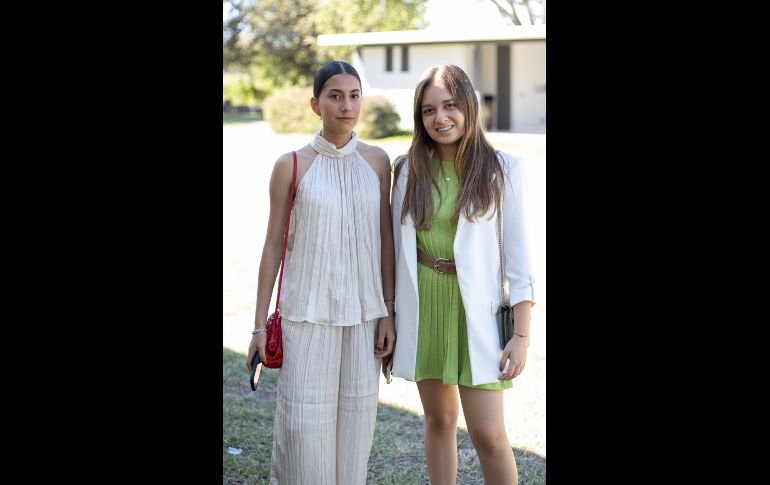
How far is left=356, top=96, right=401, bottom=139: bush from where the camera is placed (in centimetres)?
2483

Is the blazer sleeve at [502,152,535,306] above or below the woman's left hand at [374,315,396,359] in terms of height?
above

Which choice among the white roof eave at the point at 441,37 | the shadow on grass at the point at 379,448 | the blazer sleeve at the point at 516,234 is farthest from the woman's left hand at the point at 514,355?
the white roof eave at the point at 441,37

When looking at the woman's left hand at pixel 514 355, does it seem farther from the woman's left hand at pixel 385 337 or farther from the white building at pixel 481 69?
the white building at pixel 481 69

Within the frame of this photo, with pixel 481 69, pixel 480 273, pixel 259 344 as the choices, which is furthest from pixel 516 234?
pixel 481 69

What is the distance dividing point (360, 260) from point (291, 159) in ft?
1.62

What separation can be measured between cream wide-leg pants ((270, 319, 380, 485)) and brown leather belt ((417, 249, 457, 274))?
347mm

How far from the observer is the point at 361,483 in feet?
11.7

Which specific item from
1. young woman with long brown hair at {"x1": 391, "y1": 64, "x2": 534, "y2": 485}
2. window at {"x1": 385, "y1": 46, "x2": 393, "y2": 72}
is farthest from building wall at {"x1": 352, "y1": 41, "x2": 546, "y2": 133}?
young woman with long brown hair at {"x1": 391, "y1": 64, "x2": 534, "y2": 485}

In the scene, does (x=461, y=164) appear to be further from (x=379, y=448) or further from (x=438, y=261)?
(x=379, y=448)

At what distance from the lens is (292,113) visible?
1087 inches

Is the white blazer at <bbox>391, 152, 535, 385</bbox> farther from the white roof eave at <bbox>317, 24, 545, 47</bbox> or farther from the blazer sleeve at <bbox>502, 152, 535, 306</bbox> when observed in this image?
the white roof eave at <bbox>317, 24, 545, 47</bbox>
